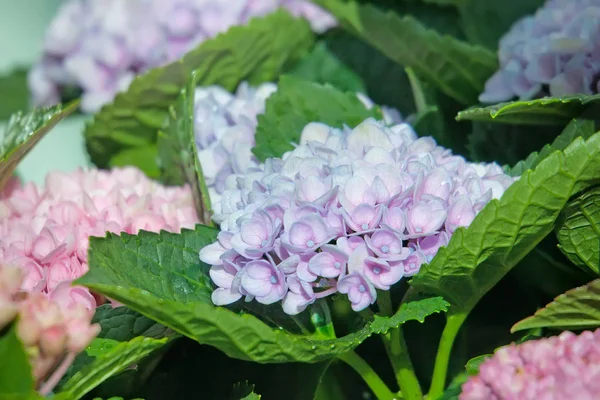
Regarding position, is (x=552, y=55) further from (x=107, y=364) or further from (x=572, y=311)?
(x=107, y=364)

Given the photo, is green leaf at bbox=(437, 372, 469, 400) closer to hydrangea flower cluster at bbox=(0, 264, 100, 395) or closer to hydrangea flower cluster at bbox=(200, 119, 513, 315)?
hydrangea flower cluster at bbox=(200, 119, 513, 315)

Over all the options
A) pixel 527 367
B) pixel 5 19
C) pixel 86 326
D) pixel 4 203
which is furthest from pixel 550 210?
pixel 5 19

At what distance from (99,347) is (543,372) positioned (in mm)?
243

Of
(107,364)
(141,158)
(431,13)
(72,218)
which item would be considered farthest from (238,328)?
(431,13)

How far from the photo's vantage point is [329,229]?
44 cm

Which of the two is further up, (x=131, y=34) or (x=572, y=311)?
(x=131, y=34)

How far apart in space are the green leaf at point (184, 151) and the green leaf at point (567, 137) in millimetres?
199

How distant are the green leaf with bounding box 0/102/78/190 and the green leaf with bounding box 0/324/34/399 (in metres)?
0.19

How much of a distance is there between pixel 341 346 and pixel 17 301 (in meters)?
0.16

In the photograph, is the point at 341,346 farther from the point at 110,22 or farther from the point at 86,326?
the point at 110,22

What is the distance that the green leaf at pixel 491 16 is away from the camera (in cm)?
75

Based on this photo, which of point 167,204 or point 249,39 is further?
point 249,39

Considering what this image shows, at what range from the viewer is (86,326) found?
15.4 inches

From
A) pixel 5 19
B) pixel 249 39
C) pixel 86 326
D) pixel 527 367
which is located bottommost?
pixel 527 367
